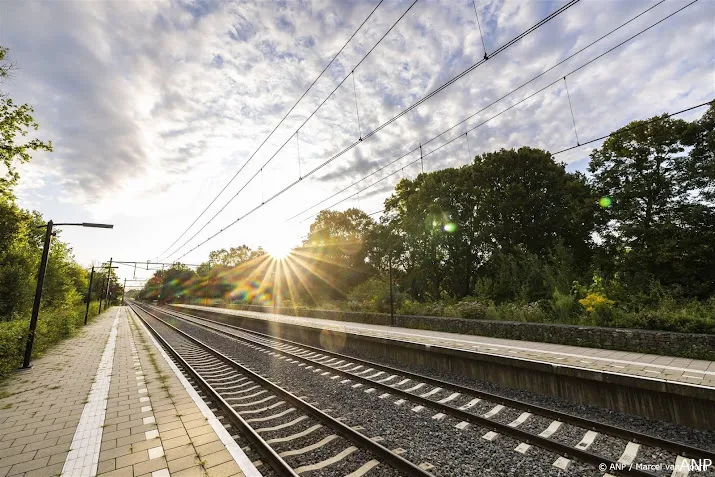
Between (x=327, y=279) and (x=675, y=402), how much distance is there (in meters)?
37.5

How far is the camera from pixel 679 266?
55.4 ft

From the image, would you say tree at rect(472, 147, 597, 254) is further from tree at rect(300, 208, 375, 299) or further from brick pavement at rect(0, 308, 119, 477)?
brick pavement at rect(0, 308, 119, 477)

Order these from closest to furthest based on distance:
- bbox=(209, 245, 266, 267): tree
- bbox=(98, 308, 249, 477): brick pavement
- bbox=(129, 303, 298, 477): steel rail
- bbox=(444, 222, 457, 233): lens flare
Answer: bbox=(98, 308, 249, 477): brick pavement, bbox=(129, 303, 298, 477): steel rail, bbox=(444, 222, 457, 233): lens flare, bbox=(209, 245, 266, 267): tree

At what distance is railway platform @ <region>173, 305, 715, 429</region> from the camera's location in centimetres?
594

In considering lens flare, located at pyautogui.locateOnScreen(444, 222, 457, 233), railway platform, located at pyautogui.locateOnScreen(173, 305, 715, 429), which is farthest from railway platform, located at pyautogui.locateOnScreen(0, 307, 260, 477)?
lens flare, located at pyautogui.locateOnScreen(444, 222, 457, 233)

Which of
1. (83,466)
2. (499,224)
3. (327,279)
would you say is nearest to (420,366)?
(83,466)

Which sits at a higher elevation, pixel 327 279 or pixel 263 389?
pixel 327 279

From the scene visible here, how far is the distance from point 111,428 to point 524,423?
7.82 meters

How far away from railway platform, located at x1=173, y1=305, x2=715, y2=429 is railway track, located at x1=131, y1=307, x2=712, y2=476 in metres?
1.72

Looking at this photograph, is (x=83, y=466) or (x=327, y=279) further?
(x=327, y=279)

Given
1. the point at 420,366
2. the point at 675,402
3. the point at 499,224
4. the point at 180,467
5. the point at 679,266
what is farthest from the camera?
the point at 499,224

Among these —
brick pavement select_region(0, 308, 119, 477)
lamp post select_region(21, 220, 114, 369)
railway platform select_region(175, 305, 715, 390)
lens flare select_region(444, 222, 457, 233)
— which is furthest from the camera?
lens flare select_region(444, 222, 457, 233)

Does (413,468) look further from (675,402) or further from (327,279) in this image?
(327,279)

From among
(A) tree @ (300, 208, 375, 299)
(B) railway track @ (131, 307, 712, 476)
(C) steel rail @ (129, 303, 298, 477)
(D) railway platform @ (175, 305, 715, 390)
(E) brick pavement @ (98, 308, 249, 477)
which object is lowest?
(B) railway track @ (131, 307, 712, 476)
